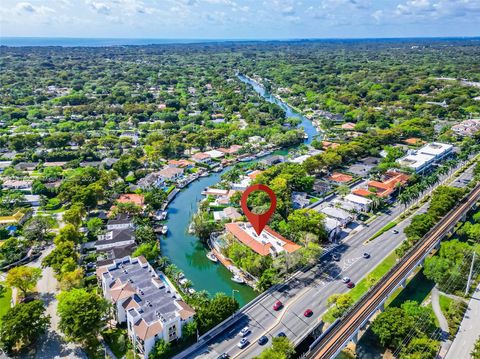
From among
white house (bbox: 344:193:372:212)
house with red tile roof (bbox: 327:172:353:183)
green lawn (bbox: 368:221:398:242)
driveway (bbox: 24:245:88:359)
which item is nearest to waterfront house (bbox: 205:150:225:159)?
house with red tile roof (bbox: 327:172:353:183)

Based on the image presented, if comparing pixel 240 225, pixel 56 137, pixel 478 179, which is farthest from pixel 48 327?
pixel 478 179

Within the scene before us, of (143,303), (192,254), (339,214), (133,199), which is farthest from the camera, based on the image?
(133,199)

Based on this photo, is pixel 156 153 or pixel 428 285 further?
pixel 156 153

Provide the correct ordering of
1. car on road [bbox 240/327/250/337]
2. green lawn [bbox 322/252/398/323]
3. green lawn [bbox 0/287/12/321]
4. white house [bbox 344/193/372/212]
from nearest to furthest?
car on road [bbox 240/327/250/337] < green lawn [bbox 322/252/398/323] < green lawn [bbox 0/287/12/321] < white house [bbox 344/193/372/212]

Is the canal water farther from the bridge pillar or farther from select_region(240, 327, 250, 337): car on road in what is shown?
the bridge pillar

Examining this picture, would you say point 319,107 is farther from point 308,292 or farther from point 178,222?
point 308,292

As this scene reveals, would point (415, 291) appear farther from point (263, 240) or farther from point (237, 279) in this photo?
point (237, 279)

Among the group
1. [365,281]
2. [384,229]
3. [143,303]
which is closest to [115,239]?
[143,303]
